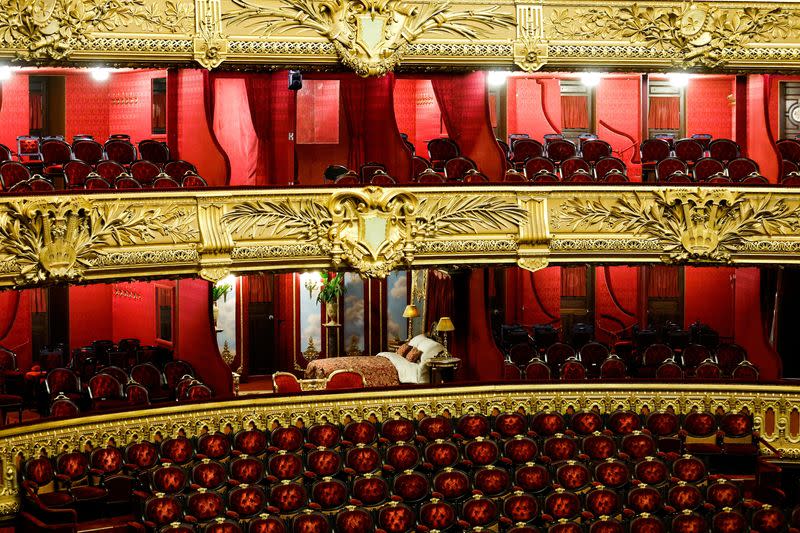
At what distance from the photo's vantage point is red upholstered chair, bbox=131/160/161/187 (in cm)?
1019

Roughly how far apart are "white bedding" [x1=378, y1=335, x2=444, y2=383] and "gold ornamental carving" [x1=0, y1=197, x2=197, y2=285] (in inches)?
146

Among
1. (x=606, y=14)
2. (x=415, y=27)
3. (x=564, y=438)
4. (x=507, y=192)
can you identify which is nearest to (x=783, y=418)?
(x=564, y=438)

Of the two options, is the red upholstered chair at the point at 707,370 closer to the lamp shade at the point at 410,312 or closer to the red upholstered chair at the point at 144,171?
the lamp shade at the point at 410,312

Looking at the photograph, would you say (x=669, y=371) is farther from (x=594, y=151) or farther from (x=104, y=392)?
(x=104, y=392)

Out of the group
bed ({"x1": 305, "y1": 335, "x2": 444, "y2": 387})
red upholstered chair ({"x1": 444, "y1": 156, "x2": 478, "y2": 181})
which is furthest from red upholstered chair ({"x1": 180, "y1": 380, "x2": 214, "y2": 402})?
red upholstered chair ({"x1": 444, "y1": 156, "x2": 478, "y2": 181})

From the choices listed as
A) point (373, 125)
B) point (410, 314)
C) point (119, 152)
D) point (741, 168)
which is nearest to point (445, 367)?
point (410, 314)

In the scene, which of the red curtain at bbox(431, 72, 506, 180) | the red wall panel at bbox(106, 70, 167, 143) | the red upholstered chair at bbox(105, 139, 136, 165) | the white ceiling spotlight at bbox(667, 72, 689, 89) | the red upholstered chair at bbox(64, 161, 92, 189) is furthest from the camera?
the white ceiling spotlight at bbox(667, 72, 689, 89)

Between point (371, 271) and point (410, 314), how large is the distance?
9.73 ft

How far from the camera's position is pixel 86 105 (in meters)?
Answer: 13.6

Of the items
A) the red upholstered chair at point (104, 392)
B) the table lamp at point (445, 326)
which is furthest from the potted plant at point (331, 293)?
the red upholstered chair at point (104, 392)

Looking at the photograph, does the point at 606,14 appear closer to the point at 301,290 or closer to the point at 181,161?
the point at 181,161

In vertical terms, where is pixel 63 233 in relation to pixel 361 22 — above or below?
below

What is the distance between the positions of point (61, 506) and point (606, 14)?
19.9 ft

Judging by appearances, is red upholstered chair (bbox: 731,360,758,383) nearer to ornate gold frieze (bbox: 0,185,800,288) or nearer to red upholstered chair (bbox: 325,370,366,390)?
ornate gold frieze (bbox: 0,185,800,288)
